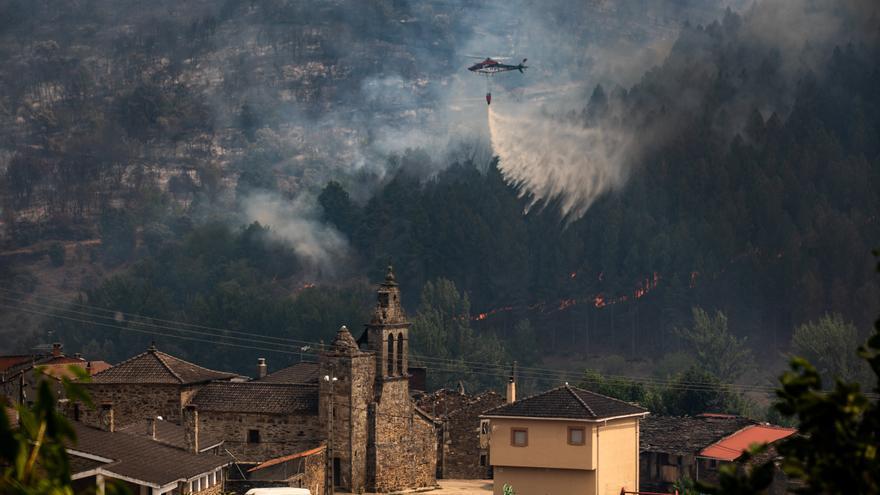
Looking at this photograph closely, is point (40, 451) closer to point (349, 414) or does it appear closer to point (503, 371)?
point (349, 414)

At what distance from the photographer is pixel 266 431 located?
92000 mm

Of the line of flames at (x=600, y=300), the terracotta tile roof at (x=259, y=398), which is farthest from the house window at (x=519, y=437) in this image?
the line of flames at (x=600, y=300)

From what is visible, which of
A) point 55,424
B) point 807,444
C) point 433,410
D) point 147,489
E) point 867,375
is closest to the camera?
point 55,424

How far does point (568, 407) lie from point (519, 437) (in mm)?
2625

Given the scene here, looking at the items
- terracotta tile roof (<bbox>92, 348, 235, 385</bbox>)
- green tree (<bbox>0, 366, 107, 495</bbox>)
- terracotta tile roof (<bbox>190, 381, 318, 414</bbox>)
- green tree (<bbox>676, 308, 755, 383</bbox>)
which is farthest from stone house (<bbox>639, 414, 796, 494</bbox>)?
green tree (<bbox>0, 366, 107, 495</bbox>)

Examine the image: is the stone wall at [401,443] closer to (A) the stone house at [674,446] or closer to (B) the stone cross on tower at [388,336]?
(B) the stone cross on tower at [388,336]

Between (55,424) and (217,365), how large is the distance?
152 m

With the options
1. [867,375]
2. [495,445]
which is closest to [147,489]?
[495,445]

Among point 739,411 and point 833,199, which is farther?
point 833,199

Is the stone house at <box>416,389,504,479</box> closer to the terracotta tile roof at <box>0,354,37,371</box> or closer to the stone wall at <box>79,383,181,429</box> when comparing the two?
the stone wall at <box>79,383,181,429</box>

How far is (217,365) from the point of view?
17138 centimetres

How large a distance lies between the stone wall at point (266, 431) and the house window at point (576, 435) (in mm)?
14695

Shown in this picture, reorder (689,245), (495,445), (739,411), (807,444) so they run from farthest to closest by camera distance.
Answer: (689,245)
(739,411)
(495,445)
(807,444)

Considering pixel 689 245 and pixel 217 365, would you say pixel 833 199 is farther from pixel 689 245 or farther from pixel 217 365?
pixel 217 365
